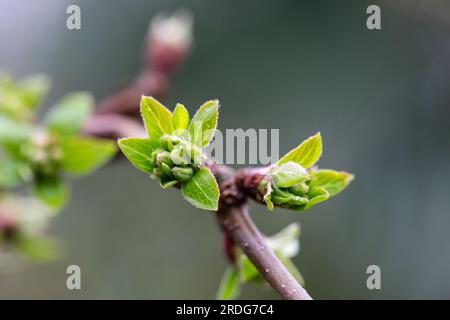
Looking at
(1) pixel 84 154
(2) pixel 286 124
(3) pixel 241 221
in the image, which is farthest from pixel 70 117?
(2) pixel 286 124

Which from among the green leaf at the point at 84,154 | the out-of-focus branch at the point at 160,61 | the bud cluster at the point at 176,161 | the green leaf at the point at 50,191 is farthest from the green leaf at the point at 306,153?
the out-of-focus branch at the point at 160,61

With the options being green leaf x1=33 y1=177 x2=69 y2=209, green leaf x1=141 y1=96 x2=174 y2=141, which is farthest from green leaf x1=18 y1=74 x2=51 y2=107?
green leaf x1=141 y1=96 x2=174 y2=141

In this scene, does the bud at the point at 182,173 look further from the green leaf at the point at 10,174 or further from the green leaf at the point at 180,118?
the green leaf at the point at 10,174

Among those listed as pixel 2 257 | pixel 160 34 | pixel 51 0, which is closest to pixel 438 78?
pixel 160 34

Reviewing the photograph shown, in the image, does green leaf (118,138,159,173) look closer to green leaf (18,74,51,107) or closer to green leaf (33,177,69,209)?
green leaf (33,177,69,209)

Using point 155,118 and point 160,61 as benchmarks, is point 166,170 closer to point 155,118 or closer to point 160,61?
point 155,118

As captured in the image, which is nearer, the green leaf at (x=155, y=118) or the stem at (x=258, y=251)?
the stem at (x=258, y=251)

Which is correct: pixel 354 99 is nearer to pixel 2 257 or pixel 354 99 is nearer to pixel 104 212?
pixel 104 212
